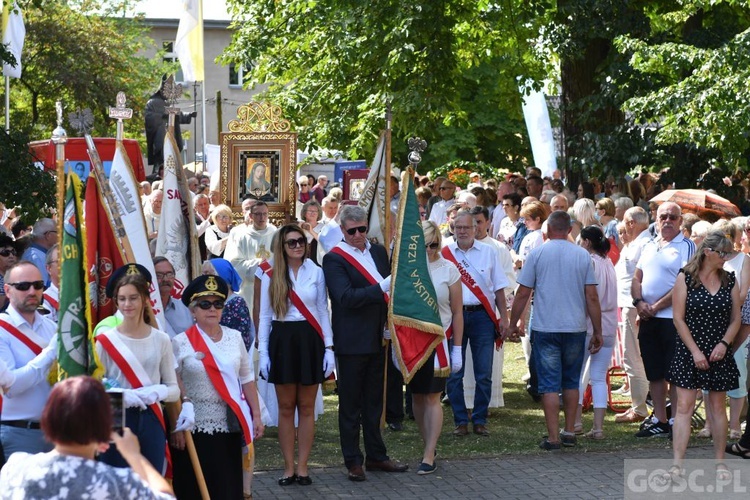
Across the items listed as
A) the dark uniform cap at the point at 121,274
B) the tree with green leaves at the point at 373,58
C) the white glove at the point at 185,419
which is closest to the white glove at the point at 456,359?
the white glove at the point at 185,419

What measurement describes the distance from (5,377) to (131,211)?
7.42 ft

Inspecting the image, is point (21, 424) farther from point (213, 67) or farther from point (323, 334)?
point (213, 67)

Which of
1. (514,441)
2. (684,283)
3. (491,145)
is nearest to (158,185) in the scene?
(514,441)

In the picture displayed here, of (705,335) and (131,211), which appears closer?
(131,211)

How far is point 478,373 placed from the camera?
36.8 feet

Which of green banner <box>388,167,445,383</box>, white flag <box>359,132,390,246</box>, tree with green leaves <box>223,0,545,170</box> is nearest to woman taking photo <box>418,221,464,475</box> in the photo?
green banner <box>388,167,445,383</box>

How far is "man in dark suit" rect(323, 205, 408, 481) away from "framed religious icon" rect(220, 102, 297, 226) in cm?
496

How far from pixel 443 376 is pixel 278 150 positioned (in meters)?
5.40

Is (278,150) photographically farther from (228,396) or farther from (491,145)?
(491,145)

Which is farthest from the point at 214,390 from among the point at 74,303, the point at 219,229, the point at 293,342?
the point at 219,229

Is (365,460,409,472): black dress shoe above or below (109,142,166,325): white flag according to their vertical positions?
below

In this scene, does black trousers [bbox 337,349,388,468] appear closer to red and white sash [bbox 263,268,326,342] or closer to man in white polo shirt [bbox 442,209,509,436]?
red and white sash [bbox 263,268,326,342]

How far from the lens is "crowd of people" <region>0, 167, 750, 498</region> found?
6695 mm

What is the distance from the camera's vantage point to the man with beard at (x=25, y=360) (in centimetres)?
671
